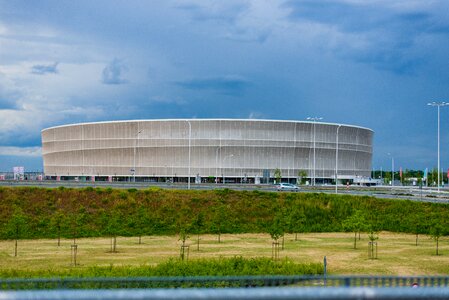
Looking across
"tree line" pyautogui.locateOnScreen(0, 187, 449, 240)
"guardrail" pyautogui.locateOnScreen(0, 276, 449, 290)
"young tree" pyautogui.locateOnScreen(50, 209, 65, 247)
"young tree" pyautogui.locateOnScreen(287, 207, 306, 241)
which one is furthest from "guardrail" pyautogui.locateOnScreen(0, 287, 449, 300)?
"young tree" pyautogui.locateOnScreen(287, 207, 306, 241)

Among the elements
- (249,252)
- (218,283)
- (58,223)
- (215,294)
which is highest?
(215,294)

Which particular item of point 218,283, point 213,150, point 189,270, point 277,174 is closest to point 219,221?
point 189,270

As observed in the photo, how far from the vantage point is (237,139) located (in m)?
134

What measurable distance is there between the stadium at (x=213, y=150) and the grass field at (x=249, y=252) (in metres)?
84.4

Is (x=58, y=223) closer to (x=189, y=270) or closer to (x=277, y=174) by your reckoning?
(x=189, y=270)

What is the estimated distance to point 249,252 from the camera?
3612 centimetres

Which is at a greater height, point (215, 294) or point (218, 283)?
point (215, 294)

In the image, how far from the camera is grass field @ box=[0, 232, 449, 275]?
1201 inches

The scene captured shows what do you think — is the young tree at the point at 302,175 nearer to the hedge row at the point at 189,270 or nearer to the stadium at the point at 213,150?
the stadium at the point at 213,150

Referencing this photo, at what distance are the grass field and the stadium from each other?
84354mm

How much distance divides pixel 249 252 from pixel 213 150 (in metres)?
98.3

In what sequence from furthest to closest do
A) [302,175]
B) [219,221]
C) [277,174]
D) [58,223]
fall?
[302,175] → [277,174] → [219,221] → [58,223]

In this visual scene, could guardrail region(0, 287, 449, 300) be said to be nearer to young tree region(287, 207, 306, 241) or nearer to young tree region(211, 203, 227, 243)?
young tree region(211, 203, 227, 243)

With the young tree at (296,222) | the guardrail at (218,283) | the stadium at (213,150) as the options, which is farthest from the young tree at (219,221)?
the stadium at (213,150)
